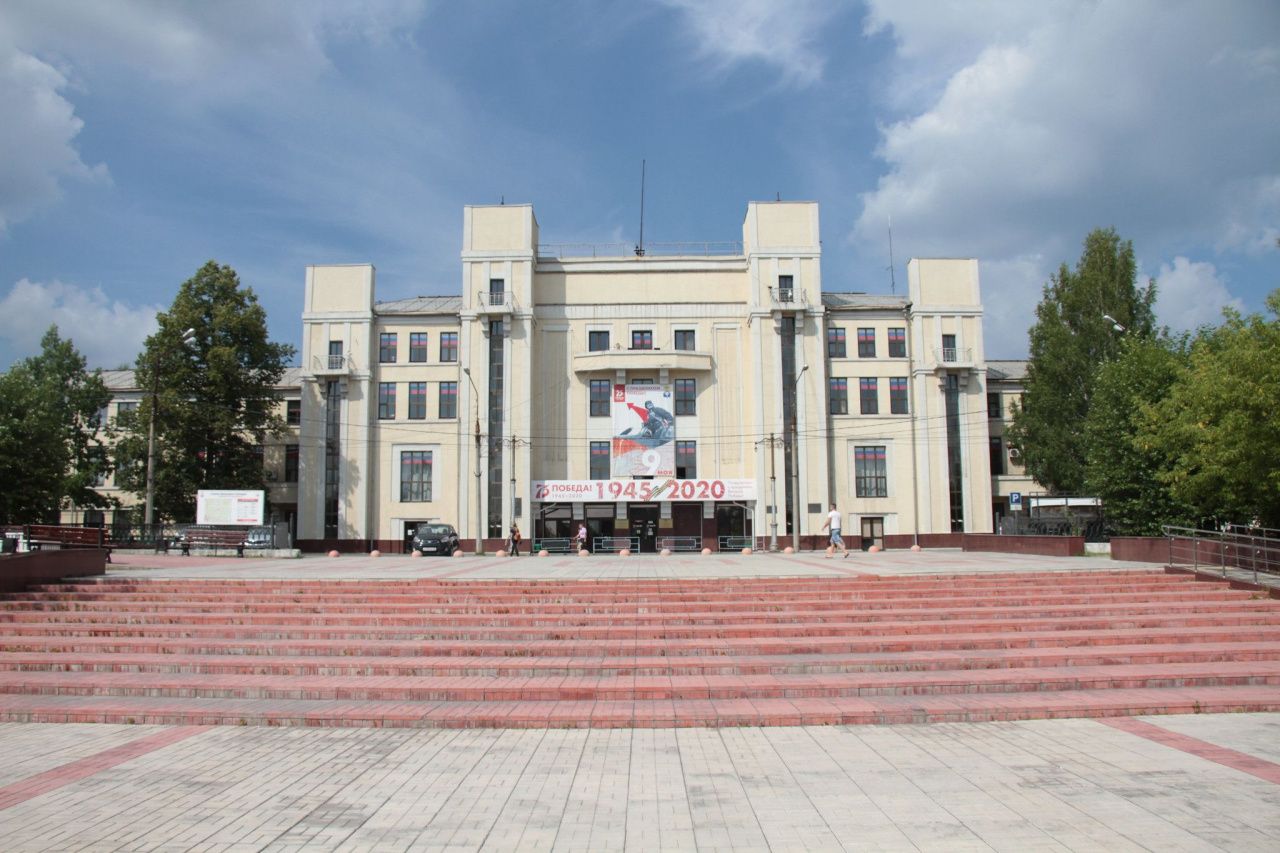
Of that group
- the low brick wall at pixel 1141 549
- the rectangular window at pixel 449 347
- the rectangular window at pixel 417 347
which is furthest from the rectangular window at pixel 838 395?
the low brick wall at pixel 1141 549

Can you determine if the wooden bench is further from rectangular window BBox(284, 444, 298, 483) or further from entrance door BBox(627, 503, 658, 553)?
entrance door BBox(627, 503, 658, 553)

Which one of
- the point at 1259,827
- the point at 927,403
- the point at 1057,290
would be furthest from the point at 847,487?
the point at 1259,827

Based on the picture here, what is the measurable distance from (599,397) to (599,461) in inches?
153

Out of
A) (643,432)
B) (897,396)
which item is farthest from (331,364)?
(897,396)

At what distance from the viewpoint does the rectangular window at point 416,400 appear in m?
49.8

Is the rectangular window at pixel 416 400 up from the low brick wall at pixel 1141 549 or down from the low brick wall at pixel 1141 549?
up

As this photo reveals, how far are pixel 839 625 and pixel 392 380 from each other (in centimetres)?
4145

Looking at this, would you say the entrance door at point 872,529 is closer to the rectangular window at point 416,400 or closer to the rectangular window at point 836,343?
the rectangular window at point 836,343

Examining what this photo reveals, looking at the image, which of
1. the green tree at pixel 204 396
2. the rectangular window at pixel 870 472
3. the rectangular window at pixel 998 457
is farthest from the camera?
the rectangular window at pixel 998 457

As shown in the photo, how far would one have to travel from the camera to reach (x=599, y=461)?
49031 millimetres

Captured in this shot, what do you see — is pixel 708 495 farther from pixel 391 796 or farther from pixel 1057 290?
pixel 391 796

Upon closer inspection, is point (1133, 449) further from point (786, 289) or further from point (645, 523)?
point (645, 523)

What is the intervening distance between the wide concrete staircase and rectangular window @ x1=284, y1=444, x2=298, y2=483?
37.8 metres

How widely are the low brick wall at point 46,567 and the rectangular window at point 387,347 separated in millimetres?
31178
